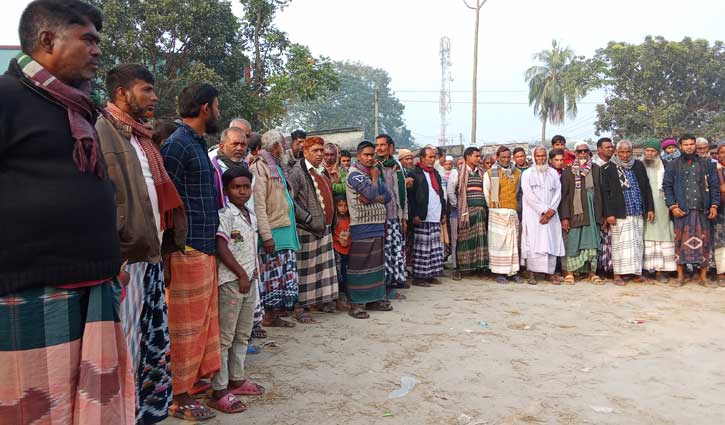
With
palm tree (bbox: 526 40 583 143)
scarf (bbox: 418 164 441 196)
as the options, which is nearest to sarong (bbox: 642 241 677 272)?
scarf (bbox: 418 164 441 196)

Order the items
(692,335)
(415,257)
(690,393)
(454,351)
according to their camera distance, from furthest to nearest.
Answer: (415,257) < (692,335) < (454,351) < (690,393)

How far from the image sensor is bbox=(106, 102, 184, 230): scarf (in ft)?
9.01

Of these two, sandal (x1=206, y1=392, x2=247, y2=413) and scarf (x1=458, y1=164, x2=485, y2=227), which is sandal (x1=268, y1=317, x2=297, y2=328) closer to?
sandal (x1=206, y1=392, x2=247, y2=413)

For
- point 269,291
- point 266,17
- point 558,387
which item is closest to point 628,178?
point 558,387

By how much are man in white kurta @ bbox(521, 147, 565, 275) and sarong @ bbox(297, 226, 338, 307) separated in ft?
11.6

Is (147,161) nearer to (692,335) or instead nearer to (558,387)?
(558,387)

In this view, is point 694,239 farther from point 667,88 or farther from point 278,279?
point 667,88

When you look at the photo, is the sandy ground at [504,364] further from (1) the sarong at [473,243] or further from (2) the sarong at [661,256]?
(1) the sarong at [473,243]

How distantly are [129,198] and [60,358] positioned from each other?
29.2 inches

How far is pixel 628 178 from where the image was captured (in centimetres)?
787

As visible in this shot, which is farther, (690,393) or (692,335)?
(692,335)

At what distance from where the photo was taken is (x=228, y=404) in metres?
3.45

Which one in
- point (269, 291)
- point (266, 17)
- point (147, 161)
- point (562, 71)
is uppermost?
point (562, 71)

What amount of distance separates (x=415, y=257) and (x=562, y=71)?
130ft
